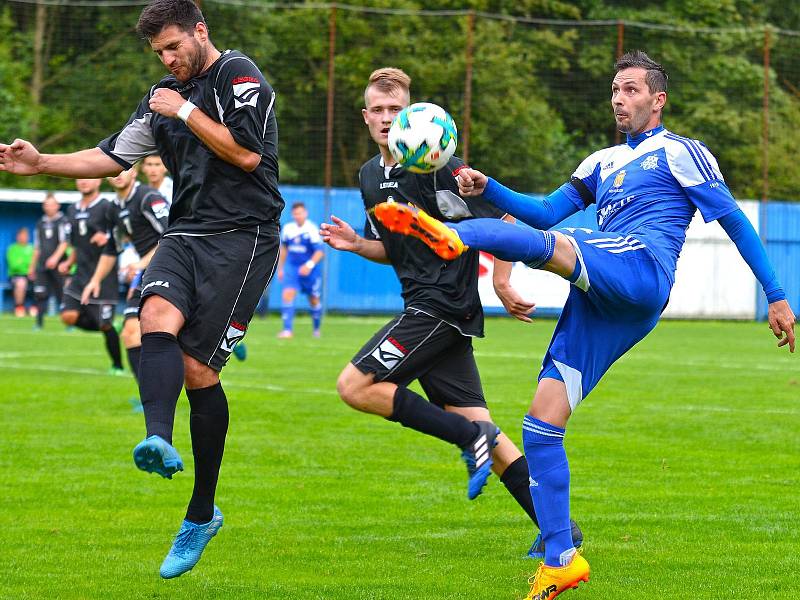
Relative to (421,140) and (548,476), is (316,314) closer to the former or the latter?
(421,140)

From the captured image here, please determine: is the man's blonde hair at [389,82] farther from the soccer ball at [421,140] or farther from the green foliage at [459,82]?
the green foliage at [459,82]

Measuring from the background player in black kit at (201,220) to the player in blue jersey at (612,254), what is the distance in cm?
94

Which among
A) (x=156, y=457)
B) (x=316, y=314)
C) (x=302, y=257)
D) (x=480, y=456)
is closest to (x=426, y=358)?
(x=480, y=456)

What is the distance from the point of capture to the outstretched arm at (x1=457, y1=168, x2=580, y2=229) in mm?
5496

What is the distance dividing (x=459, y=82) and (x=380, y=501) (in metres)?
24.1

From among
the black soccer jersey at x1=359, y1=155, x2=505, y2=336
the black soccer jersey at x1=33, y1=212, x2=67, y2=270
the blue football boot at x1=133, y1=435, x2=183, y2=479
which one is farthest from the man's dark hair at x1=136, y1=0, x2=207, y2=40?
the black soccer jersey at x1=33, y1=212, x2=67, y2=270

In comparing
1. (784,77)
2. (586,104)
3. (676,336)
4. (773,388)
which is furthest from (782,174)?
(773,388)

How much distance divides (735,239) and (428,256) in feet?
5.35

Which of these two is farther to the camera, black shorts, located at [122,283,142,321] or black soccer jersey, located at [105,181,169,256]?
black shorts, located at [122,283,142,321]

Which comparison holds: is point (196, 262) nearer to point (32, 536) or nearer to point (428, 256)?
point (428, 256)

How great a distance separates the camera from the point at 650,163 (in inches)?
217

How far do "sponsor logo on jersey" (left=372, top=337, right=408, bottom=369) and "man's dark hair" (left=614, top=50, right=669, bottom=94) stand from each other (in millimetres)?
1633

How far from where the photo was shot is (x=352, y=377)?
628 centimetres

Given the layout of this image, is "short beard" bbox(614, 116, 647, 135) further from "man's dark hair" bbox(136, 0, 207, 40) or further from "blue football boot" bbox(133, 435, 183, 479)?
"blue football boot" bbox(133, 435, 183, 479)
